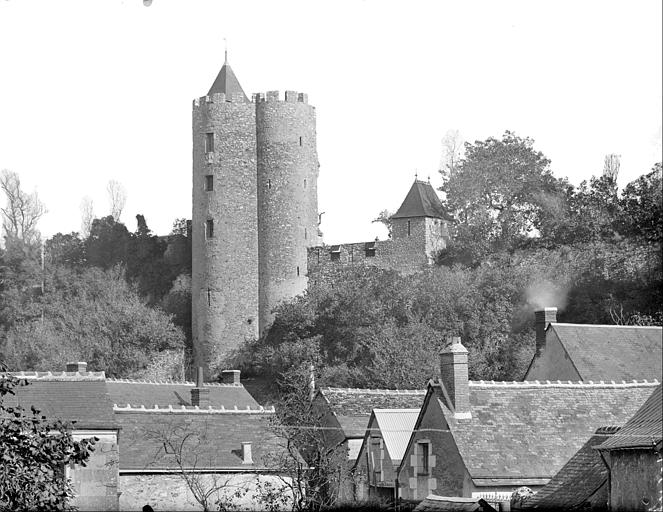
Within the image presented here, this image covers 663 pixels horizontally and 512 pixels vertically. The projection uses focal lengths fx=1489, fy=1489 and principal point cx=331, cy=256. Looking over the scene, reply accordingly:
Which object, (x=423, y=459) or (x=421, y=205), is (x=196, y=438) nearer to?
(x=423, y=459)

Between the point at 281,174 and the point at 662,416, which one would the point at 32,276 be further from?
the point at 662,416

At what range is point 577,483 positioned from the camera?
1695 cm

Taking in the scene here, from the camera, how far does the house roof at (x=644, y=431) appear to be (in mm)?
12625

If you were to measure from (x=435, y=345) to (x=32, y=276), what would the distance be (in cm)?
2058

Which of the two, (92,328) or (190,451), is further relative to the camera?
(92,328)

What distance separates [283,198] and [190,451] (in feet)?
92.9

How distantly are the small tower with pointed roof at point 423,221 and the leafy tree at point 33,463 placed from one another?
3997 centimetres

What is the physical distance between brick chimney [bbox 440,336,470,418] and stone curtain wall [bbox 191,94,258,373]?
30.4 m

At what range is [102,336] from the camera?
5378 centimetres

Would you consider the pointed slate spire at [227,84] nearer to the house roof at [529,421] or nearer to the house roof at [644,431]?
the house roof at [529,421]

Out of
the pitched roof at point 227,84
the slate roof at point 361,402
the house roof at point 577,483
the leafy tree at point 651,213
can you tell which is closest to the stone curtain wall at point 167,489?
the slate roof at point 361,402

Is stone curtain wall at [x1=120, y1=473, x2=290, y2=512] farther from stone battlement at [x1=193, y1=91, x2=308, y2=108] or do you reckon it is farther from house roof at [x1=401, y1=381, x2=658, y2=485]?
stone battlement at [x1=193, y1=91, x2=308, y2=108]

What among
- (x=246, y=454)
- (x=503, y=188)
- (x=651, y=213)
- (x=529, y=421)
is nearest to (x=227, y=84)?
(x=503, y=188)

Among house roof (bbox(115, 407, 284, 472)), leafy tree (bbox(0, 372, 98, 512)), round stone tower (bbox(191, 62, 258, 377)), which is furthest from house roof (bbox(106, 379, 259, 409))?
leafy tree (bbox(0, 372, 98, 512))
